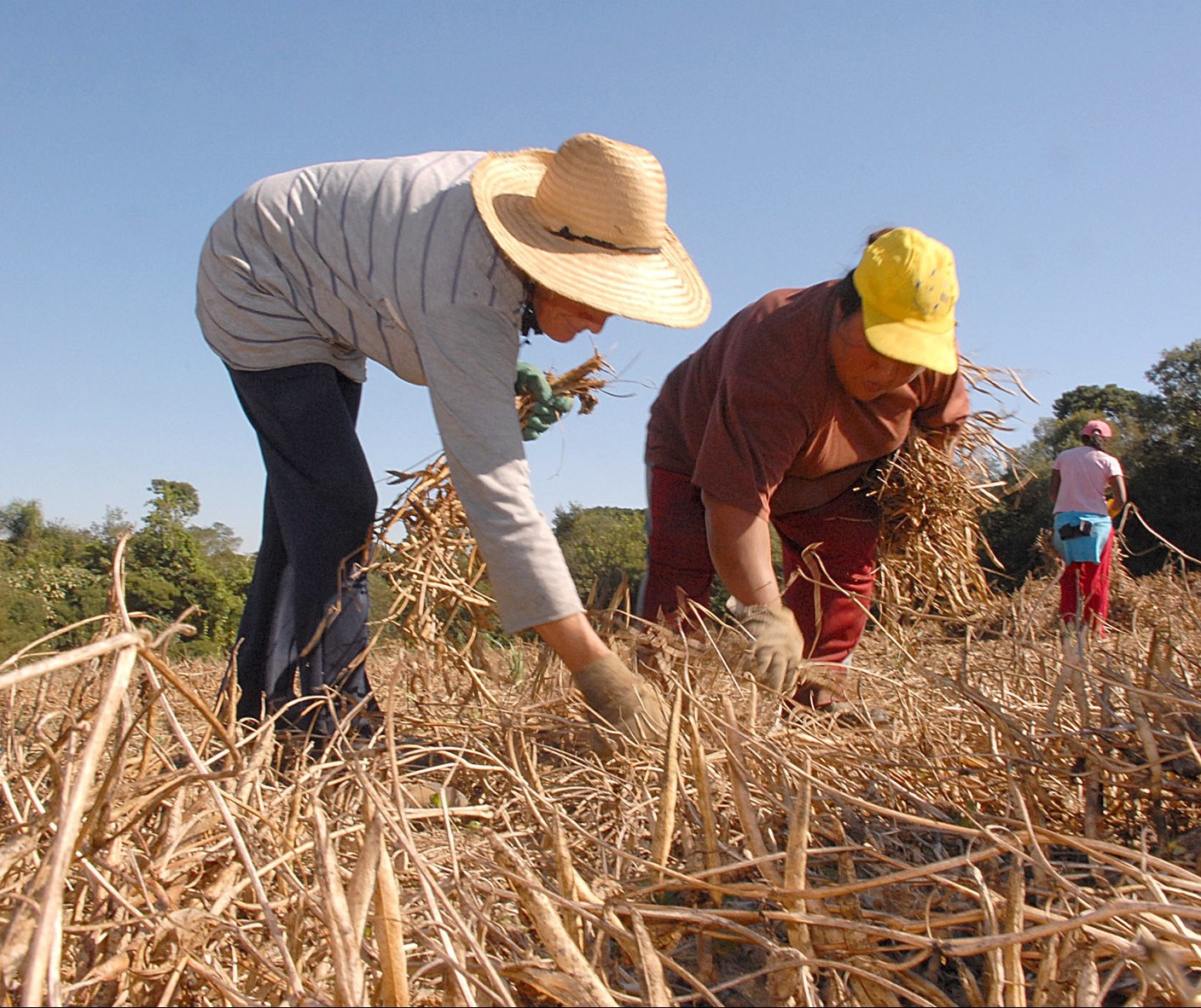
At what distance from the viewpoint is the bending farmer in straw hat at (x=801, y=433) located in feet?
6.75

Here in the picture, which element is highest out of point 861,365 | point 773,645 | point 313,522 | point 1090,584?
point 861,365

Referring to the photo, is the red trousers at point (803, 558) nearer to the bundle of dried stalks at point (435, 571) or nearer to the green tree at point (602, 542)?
the bundle of dried stalks at point (435, 571)

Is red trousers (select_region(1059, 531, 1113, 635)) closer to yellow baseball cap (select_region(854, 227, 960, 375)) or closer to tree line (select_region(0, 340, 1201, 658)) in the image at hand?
yellow baseball cap (select_region(854, 227, 960, 375))

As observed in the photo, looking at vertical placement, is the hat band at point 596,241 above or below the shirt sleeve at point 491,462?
above

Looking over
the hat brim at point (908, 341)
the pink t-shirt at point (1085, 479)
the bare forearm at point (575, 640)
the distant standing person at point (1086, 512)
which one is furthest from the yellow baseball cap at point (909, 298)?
the pink t-shirt at point (1085, 479)

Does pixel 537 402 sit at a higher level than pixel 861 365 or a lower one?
lower

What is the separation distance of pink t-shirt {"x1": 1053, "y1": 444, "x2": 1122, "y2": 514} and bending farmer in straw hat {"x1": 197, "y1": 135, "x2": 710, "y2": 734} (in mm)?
3877

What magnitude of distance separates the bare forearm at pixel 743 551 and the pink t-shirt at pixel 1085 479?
3671mm

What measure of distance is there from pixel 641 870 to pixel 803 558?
146 cm

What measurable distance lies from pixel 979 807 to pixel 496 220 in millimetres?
1200

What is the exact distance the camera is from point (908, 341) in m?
2.02

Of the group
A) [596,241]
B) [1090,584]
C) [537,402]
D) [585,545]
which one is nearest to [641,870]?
[596,241]

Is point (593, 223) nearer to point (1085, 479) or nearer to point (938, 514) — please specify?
point (938, 514)

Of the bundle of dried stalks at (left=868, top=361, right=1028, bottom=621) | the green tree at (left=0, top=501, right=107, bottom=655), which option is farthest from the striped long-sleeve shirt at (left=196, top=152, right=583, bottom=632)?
the green tree at (left=0, top=501, right=107, bottom=655)
